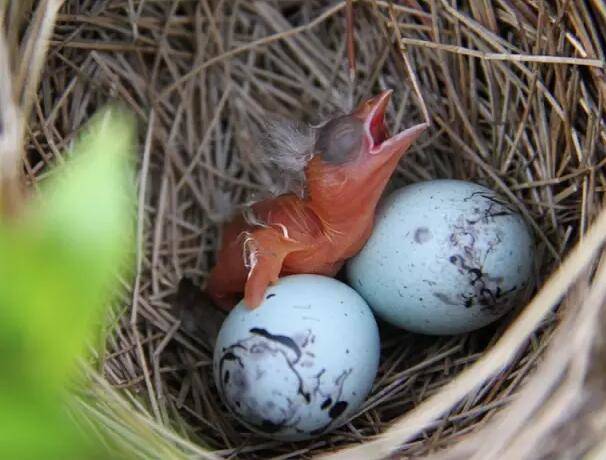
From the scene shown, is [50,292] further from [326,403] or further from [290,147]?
[290,147]

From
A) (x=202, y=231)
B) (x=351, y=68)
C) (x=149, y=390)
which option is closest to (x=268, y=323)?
(x=149, y=390)

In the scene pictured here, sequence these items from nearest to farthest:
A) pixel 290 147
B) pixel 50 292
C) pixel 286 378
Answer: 1. pixel 50 292
2. pixel 286 378
3. pixel 290 147

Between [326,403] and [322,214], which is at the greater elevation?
[322,214]

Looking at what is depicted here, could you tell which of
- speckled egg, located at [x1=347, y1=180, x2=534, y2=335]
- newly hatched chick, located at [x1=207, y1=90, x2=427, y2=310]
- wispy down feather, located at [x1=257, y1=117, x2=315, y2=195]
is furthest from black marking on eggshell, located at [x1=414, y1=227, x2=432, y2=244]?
wispy down feather, located at [x1=257, y1=117, x2=315, y2=195]

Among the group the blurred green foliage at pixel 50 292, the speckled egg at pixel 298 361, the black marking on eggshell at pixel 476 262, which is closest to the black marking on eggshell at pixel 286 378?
the speckled egg at pixel 298 361

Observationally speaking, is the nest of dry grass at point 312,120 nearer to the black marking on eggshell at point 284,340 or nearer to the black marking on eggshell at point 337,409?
the black marking on eggshell at point 337,409

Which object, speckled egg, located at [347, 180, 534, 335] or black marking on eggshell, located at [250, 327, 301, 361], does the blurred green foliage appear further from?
speckled egg, located at [347, 180, 534, 335]

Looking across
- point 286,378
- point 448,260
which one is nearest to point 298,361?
point 286,378

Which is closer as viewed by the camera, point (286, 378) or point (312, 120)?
point (286, 378)

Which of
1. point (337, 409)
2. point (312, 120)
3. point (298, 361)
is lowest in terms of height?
point (337, 409)
